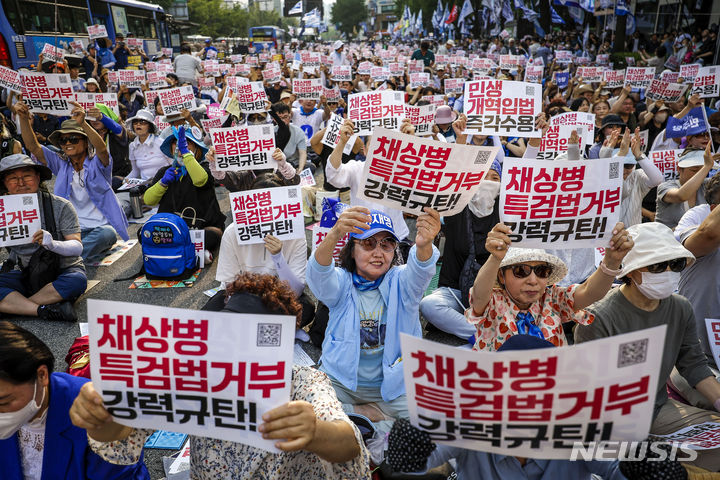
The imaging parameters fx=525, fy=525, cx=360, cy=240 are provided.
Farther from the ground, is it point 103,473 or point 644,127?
point 644,127

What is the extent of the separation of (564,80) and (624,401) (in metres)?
13.8

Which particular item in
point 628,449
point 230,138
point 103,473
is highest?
point 230,138

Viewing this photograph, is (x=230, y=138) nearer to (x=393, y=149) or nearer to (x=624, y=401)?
(x=393, y=149)

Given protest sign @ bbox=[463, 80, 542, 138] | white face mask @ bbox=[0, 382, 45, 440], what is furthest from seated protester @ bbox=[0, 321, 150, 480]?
protest sign @ bbox=[463, 80, 542, 138]

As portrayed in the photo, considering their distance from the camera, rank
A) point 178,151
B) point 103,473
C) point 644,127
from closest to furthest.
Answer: point 103,473
point 178,151
point 644,127

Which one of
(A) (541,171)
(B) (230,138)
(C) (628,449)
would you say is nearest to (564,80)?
(B) (230,138)

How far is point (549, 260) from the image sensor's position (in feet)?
9.14

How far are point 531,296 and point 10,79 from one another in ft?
24.3

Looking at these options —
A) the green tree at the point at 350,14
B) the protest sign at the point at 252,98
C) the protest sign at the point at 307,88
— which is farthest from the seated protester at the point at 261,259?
the green tree at the point at 350,14

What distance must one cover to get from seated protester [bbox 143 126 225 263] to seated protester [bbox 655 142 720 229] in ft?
16.5

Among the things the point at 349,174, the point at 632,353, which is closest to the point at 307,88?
the point at 349,174

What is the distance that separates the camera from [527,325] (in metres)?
2.83

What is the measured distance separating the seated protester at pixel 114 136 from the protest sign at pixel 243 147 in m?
2.39

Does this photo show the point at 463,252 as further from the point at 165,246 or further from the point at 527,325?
the point at 165,246
